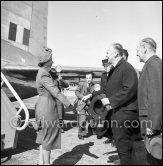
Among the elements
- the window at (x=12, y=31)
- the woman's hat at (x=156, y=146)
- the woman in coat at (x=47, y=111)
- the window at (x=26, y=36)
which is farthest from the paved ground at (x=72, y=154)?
the window at (x=26, y=36)

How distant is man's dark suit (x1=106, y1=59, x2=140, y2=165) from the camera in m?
2.59

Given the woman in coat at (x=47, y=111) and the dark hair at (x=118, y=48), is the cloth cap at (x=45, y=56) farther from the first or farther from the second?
the dark hair at (x=118, y=48)

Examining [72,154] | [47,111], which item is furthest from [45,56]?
[72,154]

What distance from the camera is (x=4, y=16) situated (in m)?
9.59

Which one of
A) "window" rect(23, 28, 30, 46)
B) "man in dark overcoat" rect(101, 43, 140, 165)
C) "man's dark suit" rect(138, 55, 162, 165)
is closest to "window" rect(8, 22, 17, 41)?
"window" rect(23, 28, 30, 46)

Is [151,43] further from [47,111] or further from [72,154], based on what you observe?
[72,154]

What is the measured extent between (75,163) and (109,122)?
4.49 feet

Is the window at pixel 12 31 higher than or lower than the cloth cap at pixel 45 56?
higher

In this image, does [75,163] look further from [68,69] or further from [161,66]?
[68,69]

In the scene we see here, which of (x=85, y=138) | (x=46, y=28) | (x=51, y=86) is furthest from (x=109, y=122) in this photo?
(x=46, y=28)

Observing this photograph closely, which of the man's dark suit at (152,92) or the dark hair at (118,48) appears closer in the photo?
the man's dark suit at (152,92)

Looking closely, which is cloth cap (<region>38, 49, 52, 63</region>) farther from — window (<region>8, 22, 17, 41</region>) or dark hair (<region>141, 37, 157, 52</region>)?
window (<region>8, 22, 17, 41</region>)

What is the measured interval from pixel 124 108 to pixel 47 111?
1099 millimetres

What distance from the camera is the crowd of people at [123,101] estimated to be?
2389 millimetres
